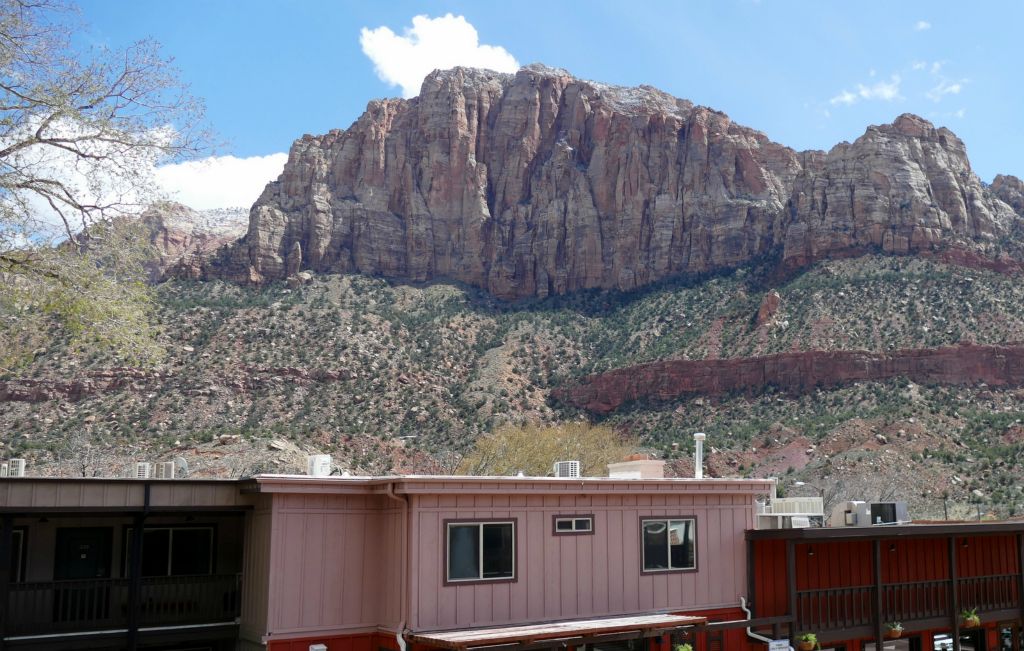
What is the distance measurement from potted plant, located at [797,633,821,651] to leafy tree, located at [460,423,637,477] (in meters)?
35.7

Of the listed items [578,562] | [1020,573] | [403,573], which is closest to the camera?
[403,573]

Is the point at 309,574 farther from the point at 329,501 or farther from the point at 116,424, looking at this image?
the point at 116,424

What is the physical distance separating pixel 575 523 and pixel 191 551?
22.6 feet

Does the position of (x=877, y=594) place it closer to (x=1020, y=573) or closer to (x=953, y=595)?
(x=953, y=595)

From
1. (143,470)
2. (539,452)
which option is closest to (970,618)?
(143,470)

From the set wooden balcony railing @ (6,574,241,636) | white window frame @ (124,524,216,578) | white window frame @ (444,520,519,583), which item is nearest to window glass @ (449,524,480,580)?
white window frame @ (444,520,519,583)

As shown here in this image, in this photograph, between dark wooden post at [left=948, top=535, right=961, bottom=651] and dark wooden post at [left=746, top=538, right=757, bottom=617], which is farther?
dark wooden post at [left=948, top=535, right=961, bottom=651]

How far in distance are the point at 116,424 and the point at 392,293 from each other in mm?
38337

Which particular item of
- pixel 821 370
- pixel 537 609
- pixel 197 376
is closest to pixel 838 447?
pixel 821 370

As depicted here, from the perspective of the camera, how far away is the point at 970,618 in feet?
76.9

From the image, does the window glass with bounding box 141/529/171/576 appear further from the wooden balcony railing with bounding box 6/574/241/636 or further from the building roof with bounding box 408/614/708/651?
the building roof with bounding box 408/614/708/651

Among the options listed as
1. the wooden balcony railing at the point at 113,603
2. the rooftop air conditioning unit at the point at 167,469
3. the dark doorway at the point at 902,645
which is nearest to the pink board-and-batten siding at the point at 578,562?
the wooden balcony railing at the point at 113,603

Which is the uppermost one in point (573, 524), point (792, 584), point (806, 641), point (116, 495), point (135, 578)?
point (116, 495)

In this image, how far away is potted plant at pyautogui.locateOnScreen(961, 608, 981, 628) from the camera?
2347 cm
